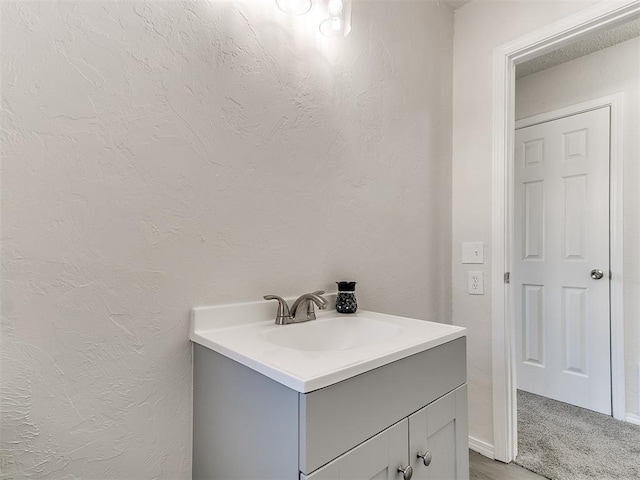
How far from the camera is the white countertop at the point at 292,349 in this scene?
68 cm

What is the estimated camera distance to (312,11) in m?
1.28

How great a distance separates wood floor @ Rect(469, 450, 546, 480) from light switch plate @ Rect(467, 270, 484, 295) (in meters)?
0.82

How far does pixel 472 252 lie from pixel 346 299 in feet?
2.96

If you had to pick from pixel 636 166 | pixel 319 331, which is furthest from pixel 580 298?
pixel 319 331

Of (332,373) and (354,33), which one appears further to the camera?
(354,33)

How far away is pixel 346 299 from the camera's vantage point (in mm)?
1284

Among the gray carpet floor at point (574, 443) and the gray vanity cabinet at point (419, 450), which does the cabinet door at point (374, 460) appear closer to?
the gray vanity cabinet at point (419, 450)

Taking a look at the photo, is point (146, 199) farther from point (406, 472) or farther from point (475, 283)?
point (475, 283)

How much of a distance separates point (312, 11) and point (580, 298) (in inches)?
94.3

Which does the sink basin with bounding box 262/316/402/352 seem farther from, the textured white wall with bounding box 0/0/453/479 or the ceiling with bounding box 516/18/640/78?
the ceiling with bounding box 516/18/640/78

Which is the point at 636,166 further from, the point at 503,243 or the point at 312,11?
the point at 312,11

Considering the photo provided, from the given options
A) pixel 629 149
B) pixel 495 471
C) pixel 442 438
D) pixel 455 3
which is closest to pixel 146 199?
pixel 442 438

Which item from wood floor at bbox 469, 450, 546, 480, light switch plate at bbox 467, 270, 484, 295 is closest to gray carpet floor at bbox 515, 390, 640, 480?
wood floor at bbox 469, 450, 546, 480

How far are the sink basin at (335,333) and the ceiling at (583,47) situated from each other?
1.92 meters
